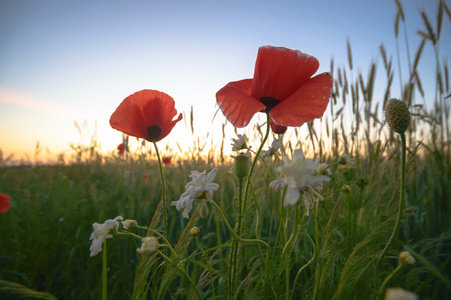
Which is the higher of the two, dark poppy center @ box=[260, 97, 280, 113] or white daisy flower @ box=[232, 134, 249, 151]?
dark poppy center @ box=[260, 97, 280, 113]

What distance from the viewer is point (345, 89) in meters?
2.55

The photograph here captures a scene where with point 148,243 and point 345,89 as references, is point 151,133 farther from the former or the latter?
point 345,89

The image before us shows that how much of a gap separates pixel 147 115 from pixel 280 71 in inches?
18.8

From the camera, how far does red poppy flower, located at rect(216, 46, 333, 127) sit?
0.80m

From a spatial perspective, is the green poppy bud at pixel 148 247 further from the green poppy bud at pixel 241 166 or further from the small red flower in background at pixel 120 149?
the small red flower in background at pixel 120 149

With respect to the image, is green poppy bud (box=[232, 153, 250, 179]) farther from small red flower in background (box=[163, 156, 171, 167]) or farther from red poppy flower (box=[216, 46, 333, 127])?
small red flower in background (box=[163, 156, 171, 167])

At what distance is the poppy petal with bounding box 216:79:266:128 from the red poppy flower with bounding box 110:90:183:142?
245 millimetres

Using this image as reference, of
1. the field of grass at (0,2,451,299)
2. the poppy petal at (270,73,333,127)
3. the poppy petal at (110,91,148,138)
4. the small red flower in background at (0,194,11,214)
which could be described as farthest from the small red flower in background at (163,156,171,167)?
the poppy petal at (270,73,333,127)

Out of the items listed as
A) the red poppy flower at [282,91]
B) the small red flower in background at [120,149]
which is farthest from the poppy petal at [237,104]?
the small red flower in background at [120,149]

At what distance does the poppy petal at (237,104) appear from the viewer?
78 centimetres

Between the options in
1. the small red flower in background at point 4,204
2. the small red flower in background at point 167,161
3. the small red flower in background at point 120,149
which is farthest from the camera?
the small red flower in background at point 120,149

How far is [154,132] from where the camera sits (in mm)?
1017

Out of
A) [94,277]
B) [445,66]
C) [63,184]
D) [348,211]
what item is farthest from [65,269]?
[445,66]

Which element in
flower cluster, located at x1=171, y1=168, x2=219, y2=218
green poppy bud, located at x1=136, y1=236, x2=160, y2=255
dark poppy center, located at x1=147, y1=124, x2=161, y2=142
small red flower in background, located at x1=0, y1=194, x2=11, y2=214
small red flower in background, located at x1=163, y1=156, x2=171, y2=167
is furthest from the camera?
small red flower in background, located at x1=163, y1=156, x2=171, y2=167
